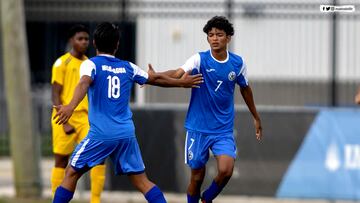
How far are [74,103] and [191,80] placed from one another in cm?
123

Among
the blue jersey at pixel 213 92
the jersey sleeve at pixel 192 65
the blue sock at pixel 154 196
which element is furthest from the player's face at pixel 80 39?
the blue sock at pixel 154 196

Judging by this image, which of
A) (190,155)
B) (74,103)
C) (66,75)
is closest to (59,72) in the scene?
(66,75)

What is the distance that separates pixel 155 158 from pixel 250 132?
130 cm

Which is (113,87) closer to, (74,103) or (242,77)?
(74,103)

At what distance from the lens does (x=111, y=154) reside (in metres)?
11.0

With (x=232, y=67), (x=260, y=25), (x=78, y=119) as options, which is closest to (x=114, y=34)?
(x=232, y=67)

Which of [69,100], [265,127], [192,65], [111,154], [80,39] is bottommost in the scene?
[265,127]

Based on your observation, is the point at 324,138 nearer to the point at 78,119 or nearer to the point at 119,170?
the point at 78,119

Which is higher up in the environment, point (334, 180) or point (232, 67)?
point (232, 67)

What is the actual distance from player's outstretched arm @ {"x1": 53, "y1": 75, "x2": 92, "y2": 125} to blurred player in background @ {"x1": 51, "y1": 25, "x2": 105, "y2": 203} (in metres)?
2.38

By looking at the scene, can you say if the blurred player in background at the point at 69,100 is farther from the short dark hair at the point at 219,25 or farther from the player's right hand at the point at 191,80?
the player's right hand at the point at 191,80

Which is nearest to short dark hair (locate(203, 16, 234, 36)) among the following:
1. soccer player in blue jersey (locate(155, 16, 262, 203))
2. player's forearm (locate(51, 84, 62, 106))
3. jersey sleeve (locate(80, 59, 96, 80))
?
soccer player in blue jersey (locate(155, 16, 262, 203))

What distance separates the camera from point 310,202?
15305mm

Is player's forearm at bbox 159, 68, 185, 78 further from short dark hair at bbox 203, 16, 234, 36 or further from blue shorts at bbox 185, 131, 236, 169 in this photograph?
blue shorts at bbox 185, 131, 236, 169
